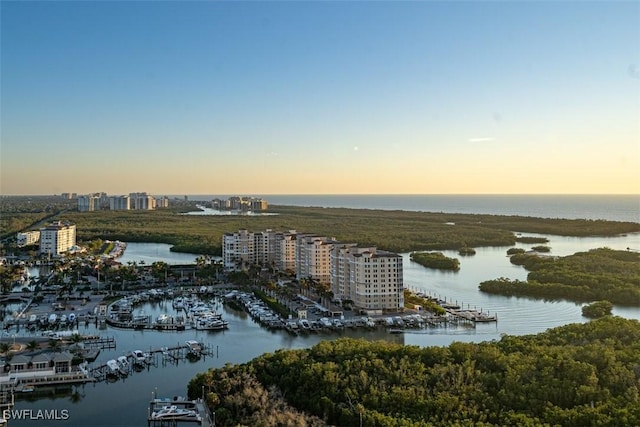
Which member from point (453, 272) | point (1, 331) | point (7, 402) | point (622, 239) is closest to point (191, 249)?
point (453, 272)

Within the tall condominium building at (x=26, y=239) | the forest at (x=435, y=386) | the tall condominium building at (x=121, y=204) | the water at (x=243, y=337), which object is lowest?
the water at (x=243, y=337)

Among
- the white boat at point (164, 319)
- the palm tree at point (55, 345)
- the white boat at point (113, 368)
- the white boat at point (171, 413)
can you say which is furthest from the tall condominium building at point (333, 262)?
the white boat at point (171, 413)

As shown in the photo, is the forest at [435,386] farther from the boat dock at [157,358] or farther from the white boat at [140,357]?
the white boat at [140,357]

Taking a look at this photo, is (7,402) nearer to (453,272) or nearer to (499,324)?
(499,324)

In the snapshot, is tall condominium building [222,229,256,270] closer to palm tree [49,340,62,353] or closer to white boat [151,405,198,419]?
palm tree [49,340,62,353]

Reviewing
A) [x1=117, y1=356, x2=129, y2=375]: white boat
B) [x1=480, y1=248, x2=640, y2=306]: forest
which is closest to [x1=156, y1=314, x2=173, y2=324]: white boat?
[x1=117, y1=356, x2=129, y2=375]: white boat
